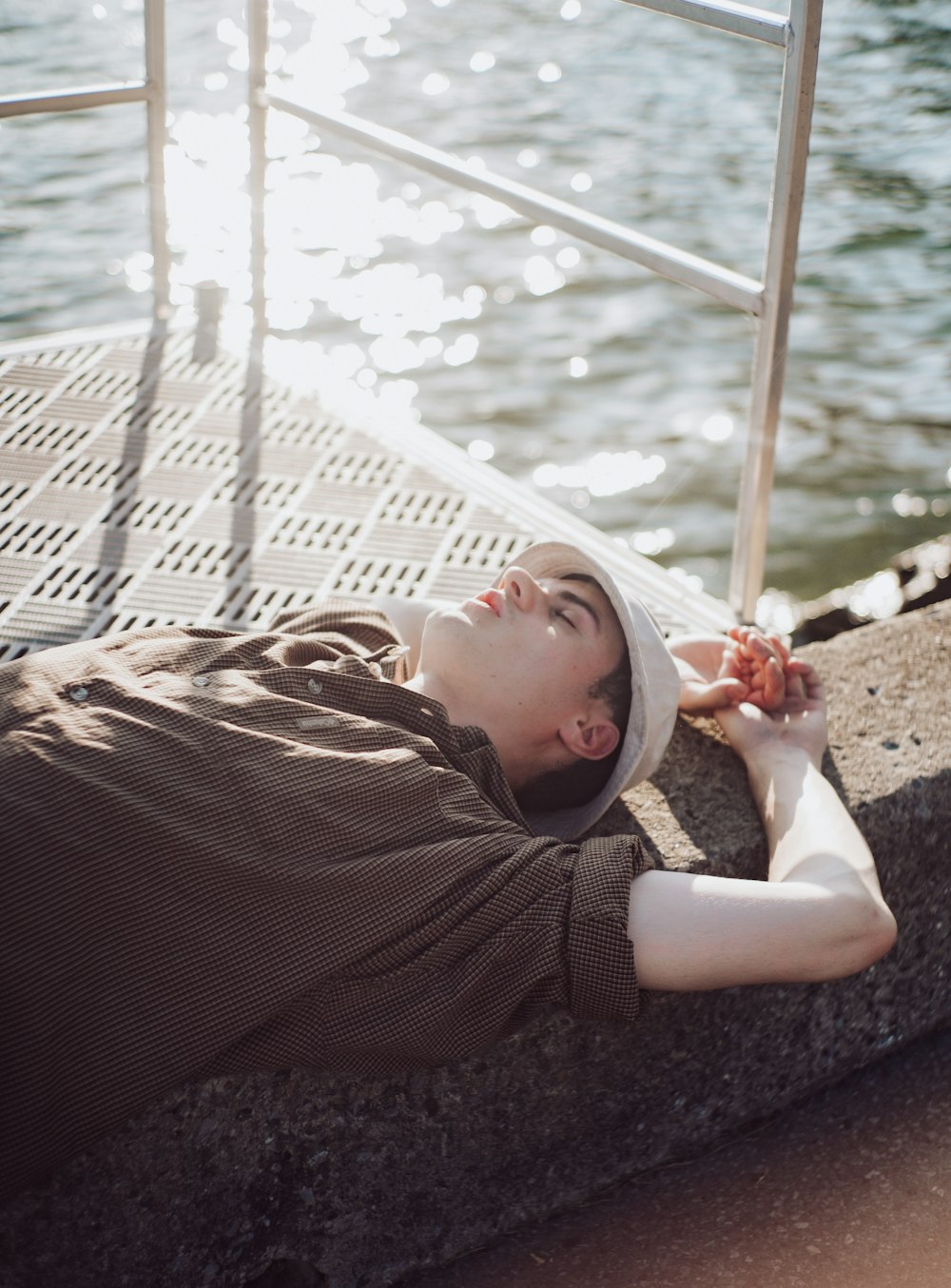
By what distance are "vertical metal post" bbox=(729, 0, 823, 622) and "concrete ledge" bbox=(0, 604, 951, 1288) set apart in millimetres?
377

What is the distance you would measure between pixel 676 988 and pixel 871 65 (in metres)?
6.98

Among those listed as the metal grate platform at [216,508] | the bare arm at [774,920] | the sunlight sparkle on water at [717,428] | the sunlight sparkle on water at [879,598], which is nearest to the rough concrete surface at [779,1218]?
the bare arm at [774,920]

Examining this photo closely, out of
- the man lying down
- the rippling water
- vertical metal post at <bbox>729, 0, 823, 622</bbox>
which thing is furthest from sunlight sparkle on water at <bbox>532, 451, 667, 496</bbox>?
the man lying down

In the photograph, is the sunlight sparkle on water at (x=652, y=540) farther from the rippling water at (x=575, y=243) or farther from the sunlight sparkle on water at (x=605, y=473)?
the sunlight sparkle on water at (x=605, y=473)

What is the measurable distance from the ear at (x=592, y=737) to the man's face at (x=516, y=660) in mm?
15

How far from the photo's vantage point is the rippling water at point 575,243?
5.33 meters

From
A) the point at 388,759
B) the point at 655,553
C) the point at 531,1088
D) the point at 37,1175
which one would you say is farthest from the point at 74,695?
the point at 655,553

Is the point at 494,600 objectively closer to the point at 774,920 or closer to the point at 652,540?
the point at 774,920

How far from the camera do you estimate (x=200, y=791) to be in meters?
1.81

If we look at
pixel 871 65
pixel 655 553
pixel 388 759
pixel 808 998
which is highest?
pixel 871 65

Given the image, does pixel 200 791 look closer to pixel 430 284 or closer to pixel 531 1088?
pixel 531 1088

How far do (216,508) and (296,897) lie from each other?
153 cm

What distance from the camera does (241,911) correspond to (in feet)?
5.70

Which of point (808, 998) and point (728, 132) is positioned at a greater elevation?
point (728, 132)
